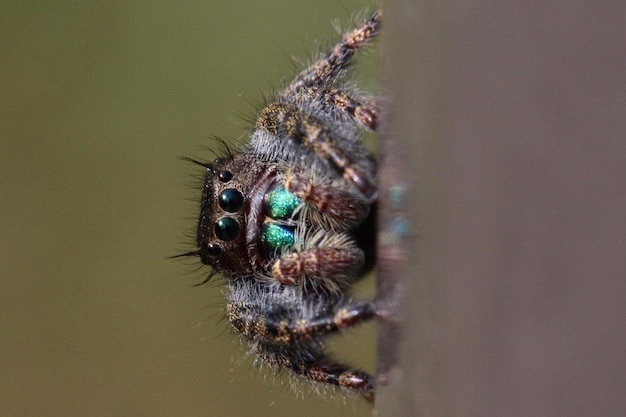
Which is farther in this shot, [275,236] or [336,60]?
[336,60]

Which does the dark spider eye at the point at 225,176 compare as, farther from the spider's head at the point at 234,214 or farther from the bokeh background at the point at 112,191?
the bokeh background at the point at 112,191

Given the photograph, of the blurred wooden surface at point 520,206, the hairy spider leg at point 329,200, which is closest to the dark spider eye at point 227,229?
the hairy spider leg at point 329,200

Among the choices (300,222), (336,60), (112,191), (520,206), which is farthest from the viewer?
(112,191)

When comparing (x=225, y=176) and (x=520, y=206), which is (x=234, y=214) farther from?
(x=520, y=206)

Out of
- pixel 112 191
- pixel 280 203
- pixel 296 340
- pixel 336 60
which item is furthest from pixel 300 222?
pixel 112 191

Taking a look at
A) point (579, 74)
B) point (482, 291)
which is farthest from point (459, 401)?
point (579, 74)

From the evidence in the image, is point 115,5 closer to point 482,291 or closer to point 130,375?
point 130,375
